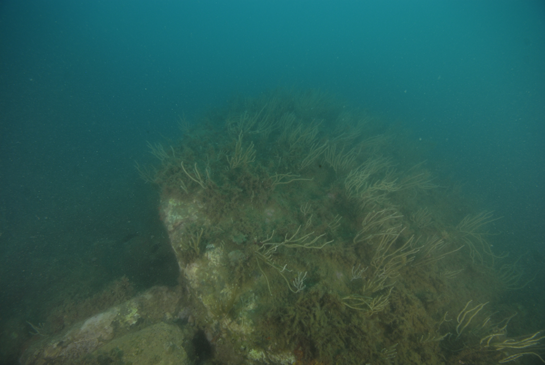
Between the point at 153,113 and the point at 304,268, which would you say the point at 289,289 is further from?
the point at 153,113

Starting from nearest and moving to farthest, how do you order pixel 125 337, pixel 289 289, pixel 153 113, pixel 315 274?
pixel 125 337 < pixel 289 289 < pixel 315 274 < pixel 153 113

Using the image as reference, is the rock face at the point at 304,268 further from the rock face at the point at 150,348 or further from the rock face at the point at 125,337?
the rock face at the point at 125,337

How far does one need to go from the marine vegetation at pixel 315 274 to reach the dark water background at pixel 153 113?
190 cm

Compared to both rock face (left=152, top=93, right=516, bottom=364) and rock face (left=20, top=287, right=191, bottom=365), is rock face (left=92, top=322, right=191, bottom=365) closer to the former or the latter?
rock face (left=20, top=287, right=191, bottom=365)

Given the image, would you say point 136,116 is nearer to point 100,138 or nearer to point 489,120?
point 100,138

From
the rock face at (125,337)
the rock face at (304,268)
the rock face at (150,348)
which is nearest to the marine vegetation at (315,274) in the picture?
the rock face at (304,268)

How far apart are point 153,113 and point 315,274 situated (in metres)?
21.2

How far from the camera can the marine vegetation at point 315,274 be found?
2400mm

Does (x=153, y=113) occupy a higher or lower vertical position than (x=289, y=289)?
lower

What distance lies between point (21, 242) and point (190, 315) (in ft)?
22.8

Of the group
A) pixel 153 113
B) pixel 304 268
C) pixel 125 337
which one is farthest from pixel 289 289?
pixel 153 113

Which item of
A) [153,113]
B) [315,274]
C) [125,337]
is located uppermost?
[315,274]

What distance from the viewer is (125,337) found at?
2.60 meters

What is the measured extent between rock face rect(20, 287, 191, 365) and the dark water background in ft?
2.92
